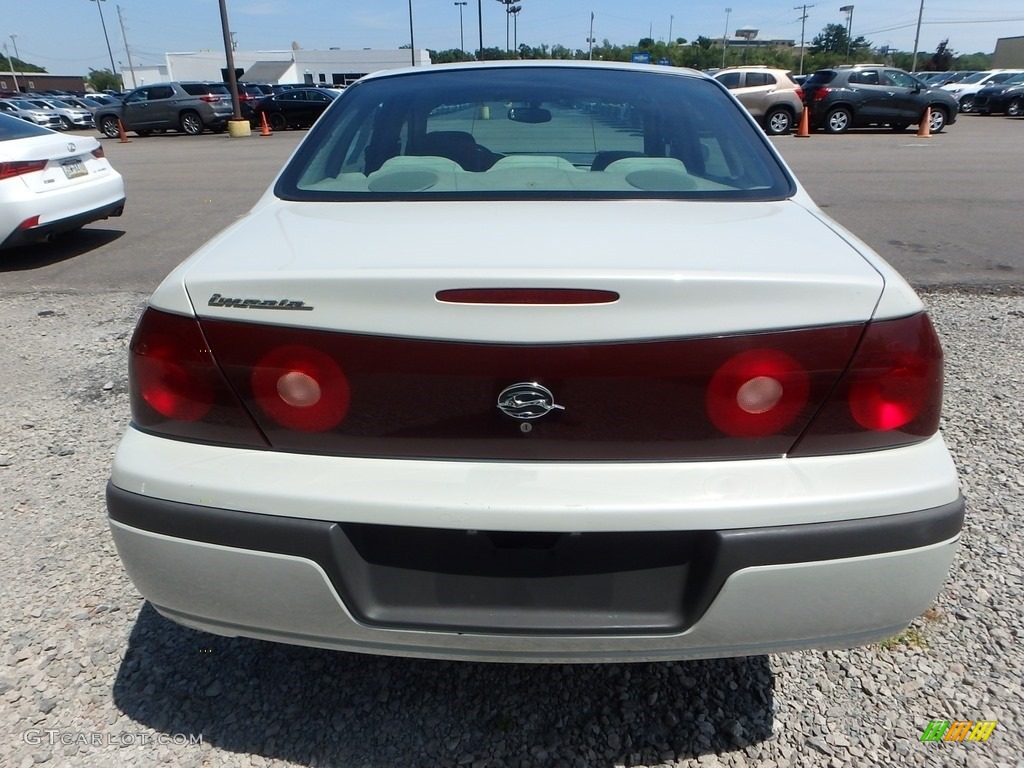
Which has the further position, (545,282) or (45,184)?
(45,184)

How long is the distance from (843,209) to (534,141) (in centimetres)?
705

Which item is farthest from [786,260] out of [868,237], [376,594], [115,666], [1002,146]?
[1002,146]

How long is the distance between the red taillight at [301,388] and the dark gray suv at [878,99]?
2093 cm

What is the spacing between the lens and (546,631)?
Answer: 1517 mm

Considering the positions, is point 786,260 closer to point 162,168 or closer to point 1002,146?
point 162,168

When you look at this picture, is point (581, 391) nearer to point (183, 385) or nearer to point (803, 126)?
point (183, 385)

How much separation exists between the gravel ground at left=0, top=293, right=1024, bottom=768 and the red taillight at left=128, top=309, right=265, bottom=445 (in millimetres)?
855

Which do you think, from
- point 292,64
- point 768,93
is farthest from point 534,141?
point 292,64

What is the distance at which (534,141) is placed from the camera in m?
2.96

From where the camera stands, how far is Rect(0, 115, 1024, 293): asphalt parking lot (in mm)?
6391

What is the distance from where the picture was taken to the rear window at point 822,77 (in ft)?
63.3

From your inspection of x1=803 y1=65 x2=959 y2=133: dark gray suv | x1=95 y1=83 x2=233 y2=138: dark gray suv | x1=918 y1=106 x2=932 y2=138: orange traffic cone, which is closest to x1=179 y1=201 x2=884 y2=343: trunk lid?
x1=918 y1=106 x2=932 y2=138: orange traffic cone

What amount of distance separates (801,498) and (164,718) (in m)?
1.69

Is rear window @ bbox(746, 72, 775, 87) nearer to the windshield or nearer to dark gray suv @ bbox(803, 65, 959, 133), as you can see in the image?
dark gray suv @ bbox(803, 65, 959, 133)
